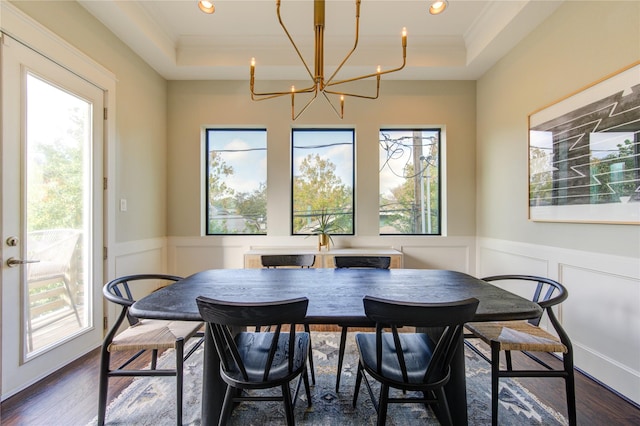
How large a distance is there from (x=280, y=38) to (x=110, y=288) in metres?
2.80

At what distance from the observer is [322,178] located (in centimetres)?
352

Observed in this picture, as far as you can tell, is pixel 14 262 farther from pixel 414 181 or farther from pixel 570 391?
pixel 414 181

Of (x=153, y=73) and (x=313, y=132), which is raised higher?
(x=153, y=73)

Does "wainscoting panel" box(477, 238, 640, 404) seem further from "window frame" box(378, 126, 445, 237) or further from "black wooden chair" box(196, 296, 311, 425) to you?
"black wooden chair" box(196, 296, 311, 425)

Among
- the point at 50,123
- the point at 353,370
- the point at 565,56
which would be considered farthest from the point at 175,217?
the point at 565,56

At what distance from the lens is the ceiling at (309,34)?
2412 millimetres

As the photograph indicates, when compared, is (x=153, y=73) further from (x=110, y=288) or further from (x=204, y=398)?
(x=204, y=398)

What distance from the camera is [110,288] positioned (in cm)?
164

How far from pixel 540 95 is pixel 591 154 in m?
0.78

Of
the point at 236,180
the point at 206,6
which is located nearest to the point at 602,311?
the point at 236,180

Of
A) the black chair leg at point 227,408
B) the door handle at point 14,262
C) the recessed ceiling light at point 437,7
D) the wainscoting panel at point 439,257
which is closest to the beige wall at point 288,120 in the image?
the wainscoting panel at point 439,257

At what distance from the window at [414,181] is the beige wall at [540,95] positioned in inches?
20.0

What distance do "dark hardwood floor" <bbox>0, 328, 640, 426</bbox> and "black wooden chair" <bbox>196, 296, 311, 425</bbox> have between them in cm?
96

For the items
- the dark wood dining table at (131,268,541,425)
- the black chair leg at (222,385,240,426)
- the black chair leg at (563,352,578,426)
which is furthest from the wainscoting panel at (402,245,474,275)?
the black chair leg at (222,385,240,426)
